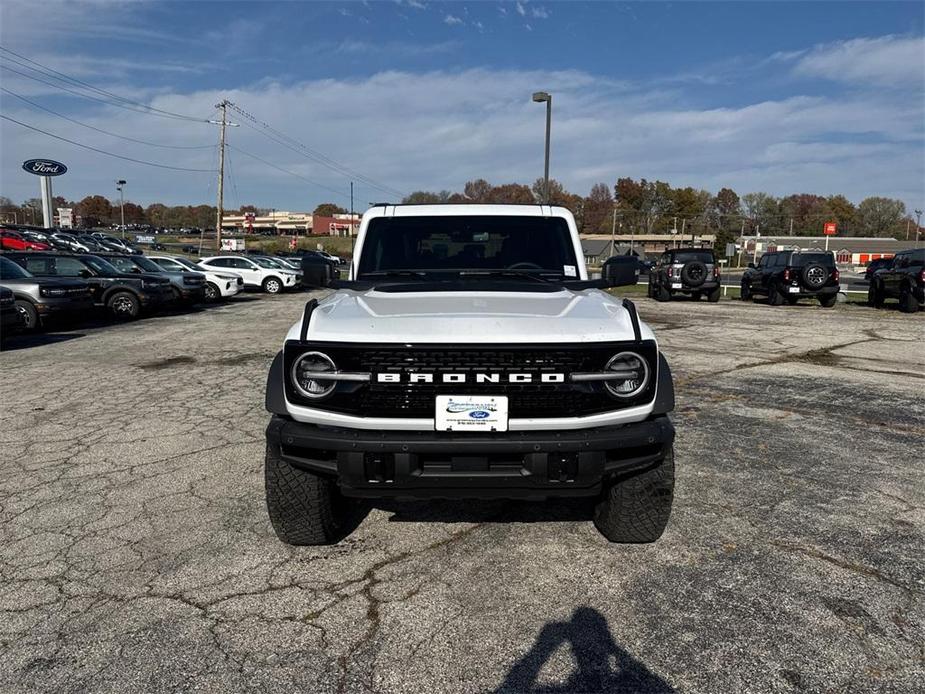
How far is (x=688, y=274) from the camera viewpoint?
67.2 ft

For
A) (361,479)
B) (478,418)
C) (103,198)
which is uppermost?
(103,198)

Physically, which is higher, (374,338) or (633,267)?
(633,267)

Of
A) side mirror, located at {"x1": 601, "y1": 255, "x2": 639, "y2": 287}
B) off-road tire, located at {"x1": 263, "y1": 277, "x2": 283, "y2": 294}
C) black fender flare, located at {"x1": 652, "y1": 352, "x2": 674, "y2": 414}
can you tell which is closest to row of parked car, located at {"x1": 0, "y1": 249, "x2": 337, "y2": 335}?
off-road tire, located at {"x1": 263, "y1": 277, "x2": 283, "y2": 294}

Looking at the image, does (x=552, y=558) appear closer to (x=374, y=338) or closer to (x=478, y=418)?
(x=478, y=418)

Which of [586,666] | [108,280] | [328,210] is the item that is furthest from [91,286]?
[328,210]

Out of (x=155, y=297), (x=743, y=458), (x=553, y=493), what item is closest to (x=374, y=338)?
(x=553, y=493)

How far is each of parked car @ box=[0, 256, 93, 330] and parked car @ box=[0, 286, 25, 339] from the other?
0.74 meters

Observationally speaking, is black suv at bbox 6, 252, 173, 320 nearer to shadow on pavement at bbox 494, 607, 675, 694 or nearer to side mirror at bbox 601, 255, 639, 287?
side mirror at bbox 601, 255, 639, 287

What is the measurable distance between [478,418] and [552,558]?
1.00 m

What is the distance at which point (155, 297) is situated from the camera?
48.8ft

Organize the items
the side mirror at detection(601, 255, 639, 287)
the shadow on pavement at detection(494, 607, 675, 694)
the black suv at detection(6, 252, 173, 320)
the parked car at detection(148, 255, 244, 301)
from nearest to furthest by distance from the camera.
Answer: the shadow on pavement at detection(494, 607, 675, 694) → the side mirror at detection(601, 255, 639, 287) → the black suv at detection(6, 252, 173, 320) → the parked car at detection(148, 255, 244, 301)

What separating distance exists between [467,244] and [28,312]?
10.3m

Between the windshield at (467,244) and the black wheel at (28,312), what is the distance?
968 cm

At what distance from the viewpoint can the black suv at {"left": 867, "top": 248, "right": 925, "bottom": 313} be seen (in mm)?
15953
